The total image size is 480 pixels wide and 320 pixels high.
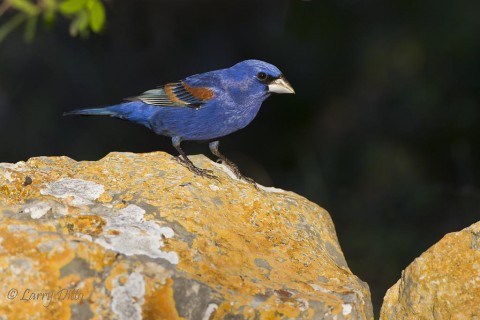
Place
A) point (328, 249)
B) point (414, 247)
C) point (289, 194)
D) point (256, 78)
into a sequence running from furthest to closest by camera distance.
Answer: point (414, 247) < point (256, 78) < point (289, 194) < point (328, 249)

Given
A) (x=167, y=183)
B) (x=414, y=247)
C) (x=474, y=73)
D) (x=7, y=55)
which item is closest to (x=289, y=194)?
(x=167, y=183)

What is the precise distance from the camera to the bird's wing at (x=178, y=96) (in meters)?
4.90

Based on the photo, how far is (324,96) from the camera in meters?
7.82

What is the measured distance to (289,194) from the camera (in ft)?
14.8

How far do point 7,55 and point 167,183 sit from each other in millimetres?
4726

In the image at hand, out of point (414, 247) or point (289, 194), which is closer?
point (289, 194)

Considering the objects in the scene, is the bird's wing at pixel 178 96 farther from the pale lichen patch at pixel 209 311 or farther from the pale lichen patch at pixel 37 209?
the pale lichen patch at pixel 209 311

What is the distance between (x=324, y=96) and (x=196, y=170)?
373cm

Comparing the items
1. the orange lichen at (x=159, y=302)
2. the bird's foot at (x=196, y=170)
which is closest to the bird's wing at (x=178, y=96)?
the bird's foot at (x=196, y=170)

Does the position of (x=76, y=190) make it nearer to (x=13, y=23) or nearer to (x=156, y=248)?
(x=156, y=248)

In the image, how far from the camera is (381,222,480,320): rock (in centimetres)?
368

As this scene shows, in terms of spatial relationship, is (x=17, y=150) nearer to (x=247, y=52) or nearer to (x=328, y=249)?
(x=247, y=52)

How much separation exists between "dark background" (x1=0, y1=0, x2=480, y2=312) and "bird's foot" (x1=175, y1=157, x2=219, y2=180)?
2858mm

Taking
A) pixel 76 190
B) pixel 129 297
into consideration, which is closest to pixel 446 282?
pixel 129 297
